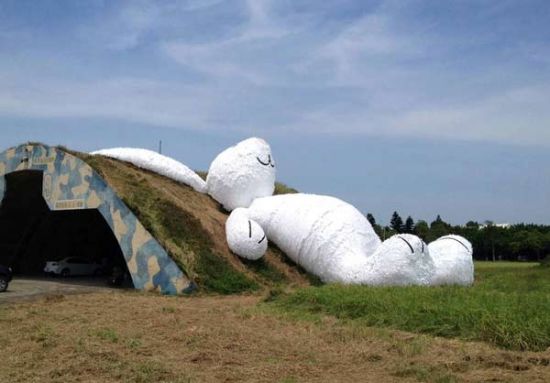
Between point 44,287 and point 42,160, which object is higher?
point 42,160

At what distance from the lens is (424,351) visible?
786 centimetres

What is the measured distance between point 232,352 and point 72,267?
1721 cm

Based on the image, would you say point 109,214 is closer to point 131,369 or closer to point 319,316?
point 319,316

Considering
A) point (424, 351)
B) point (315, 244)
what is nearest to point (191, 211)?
point (315, 244)

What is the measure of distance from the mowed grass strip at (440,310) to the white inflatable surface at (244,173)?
650 centimetres

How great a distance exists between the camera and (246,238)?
1705 cm

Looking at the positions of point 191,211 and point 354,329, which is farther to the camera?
point 191,211

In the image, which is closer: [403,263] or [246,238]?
[403,263]

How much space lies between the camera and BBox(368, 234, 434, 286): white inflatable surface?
1395cm

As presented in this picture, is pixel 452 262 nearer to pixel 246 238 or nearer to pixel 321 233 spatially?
pixel 321 233

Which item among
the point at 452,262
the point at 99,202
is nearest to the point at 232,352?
the point at 452,262

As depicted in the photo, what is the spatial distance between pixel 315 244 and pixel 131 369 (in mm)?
9827

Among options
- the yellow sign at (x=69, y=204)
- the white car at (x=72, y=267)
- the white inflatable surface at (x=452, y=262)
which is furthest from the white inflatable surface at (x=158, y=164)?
the white inflatable surface at (x=452, y=262)

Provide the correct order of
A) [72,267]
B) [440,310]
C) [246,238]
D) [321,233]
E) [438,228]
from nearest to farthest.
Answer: [440,310]
[321,233]
[246,238]
[72,267]
[438,228]
